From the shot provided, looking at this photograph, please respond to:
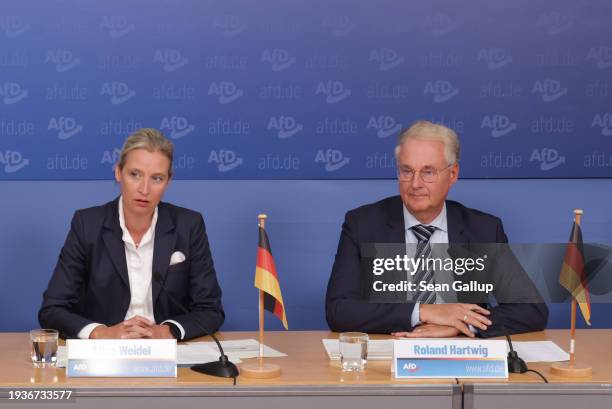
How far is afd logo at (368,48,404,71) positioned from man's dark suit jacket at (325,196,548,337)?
1000mm

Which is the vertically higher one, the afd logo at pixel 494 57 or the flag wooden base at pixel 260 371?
the afd logo at pixel 494 57

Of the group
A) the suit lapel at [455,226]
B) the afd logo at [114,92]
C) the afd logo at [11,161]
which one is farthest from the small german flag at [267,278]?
the afd logo at [11,161]

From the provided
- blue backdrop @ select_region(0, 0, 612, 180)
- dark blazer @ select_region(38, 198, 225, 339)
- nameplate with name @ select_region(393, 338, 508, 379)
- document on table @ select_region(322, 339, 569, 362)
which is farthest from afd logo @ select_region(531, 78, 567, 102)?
nameplate with name @ select_region(393, 338, 508, 379)

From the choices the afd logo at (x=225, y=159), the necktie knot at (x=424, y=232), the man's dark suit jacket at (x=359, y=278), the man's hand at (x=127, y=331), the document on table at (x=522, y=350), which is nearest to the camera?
the document on table at (x=522, y=350)

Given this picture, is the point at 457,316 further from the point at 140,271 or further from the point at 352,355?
the point at 140,271

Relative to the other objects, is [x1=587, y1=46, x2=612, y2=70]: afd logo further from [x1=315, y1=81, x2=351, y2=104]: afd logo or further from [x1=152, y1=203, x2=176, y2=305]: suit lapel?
[x1=152, y1=203, x2=176, y2=305]: suit lapel

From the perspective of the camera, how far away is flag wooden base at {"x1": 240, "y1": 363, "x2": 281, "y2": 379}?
221 cm

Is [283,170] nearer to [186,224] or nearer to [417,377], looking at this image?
[186,224]

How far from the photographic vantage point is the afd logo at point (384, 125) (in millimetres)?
4112

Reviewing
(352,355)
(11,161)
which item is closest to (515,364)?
(352,355)

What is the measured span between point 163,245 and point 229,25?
1.37m

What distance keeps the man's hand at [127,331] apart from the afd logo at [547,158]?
2212mm

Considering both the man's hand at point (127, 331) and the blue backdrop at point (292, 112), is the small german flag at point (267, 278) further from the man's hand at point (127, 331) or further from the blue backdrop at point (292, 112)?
the blue backdrop at point (292, 112)

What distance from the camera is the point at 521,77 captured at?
4.14 meters
